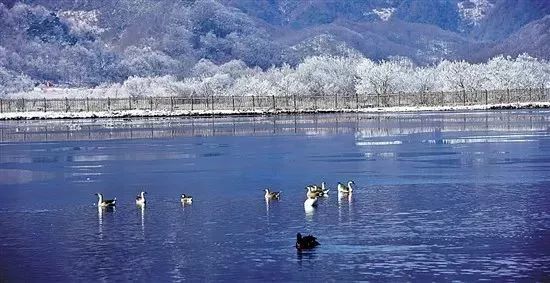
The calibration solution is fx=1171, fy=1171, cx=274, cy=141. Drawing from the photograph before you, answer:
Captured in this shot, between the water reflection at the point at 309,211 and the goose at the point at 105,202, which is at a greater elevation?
the goose at the point at 105,202

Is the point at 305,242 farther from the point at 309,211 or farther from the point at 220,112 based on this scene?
the point at 220,112

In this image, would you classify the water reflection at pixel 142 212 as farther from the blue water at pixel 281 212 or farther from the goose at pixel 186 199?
the goose at pixel 186 199

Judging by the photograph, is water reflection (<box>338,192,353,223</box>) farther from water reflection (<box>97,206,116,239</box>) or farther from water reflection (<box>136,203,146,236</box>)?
water reflection (<box>97,206,116,239</box>)

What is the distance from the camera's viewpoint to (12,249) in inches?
1059

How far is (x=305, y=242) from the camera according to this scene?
25.6m

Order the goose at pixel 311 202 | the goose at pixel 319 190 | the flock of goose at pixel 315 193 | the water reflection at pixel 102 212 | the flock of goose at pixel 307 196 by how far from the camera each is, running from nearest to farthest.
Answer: the water reflection at pixel 102 212 → the goose at pixel 311 202 → the flock of goose at pixel 315 193 → the flock of goose at pixel 307 196 → the goose at pixel 319 190

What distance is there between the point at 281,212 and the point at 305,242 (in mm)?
6353

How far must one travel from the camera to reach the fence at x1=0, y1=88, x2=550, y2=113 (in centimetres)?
12319

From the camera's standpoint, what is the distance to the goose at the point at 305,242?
83.8 ft

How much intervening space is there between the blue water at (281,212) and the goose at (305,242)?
210mm

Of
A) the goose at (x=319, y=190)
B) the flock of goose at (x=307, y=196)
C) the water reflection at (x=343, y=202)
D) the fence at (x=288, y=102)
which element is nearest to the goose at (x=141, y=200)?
the flock of goose at (x=307, y=196)

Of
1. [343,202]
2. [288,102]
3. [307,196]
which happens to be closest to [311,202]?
[343,202]

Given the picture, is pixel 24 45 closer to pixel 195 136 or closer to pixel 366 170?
pixel 195 136

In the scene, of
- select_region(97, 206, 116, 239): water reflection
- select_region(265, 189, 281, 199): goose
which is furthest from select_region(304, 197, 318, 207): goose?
select_region(97, 206, 116, 239): water reflection
